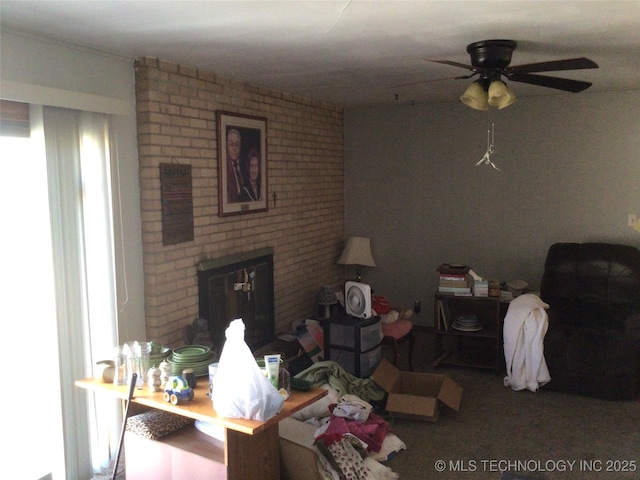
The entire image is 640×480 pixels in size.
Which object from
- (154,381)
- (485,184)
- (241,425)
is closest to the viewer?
(241,425)

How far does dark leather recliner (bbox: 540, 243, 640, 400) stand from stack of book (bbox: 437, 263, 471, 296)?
68 centimetres

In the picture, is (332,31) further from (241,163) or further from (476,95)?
(241,163)

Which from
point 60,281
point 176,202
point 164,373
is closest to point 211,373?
point 164,373

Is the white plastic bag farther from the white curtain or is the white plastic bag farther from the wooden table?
the white curtain

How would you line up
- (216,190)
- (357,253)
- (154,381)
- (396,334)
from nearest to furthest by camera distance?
(154,381) < (216,190) < (396,334) < (357,253)

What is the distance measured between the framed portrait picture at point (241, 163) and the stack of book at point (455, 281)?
1.69 meters

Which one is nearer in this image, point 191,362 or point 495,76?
point 191,362

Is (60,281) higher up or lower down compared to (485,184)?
lower down

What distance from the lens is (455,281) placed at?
190 inches

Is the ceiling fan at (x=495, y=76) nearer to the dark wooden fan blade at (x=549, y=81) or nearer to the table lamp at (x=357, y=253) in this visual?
the dark wooden fan blade at (x=549, y=81)

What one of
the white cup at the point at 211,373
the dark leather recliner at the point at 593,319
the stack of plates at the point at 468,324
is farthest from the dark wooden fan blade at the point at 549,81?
the stack of plates at the point at 468,324

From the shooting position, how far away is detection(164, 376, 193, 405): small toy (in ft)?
8.06

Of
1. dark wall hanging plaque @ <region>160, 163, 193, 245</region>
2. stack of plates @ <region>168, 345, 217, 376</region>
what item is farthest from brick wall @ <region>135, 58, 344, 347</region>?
stack of plates @ <region>168, 345, 217, 376</region>

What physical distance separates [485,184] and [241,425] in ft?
13.3
